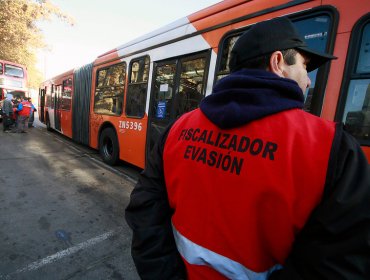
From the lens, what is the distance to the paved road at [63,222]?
232 cm

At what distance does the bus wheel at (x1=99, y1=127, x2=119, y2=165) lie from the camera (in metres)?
5.49

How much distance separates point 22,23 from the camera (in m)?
16.5

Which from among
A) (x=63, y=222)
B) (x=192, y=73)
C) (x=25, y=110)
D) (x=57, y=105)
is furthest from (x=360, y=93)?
(x=25, y=110)

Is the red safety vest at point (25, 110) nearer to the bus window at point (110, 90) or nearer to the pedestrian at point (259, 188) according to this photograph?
the bus window at point (110, 90)

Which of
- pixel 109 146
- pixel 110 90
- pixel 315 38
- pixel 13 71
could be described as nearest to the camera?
pixel 315 38

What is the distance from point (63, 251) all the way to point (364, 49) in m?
3.35

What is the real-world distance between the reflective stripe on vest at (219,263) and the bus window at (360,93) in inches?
66.5

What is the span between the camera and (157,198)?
1088 millimetres

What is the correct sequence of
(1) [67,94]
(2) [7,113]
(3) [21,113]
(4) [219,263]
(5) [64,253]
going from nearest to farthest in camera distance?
(4) [219,263] < (5) [64,253] < (1) [67,94] < (2) [7,113] < (3) [21,113]

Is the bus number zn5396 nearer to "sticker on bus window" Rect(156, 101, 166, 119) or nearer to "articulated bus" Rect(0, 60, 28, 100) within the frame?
"sticker on bus window" Rect(156, 101, 166, 119)

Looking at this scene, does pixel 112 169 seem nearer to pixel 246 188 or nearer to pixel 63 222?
pixel 63 222

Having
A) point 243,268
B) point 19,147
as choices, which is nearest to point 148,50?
point 243,268

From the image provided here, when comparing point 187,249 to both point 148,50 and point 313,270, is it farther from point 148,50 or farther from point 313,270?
point 148,50

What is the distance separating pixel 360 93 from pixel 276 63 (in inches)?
A: 61.2
